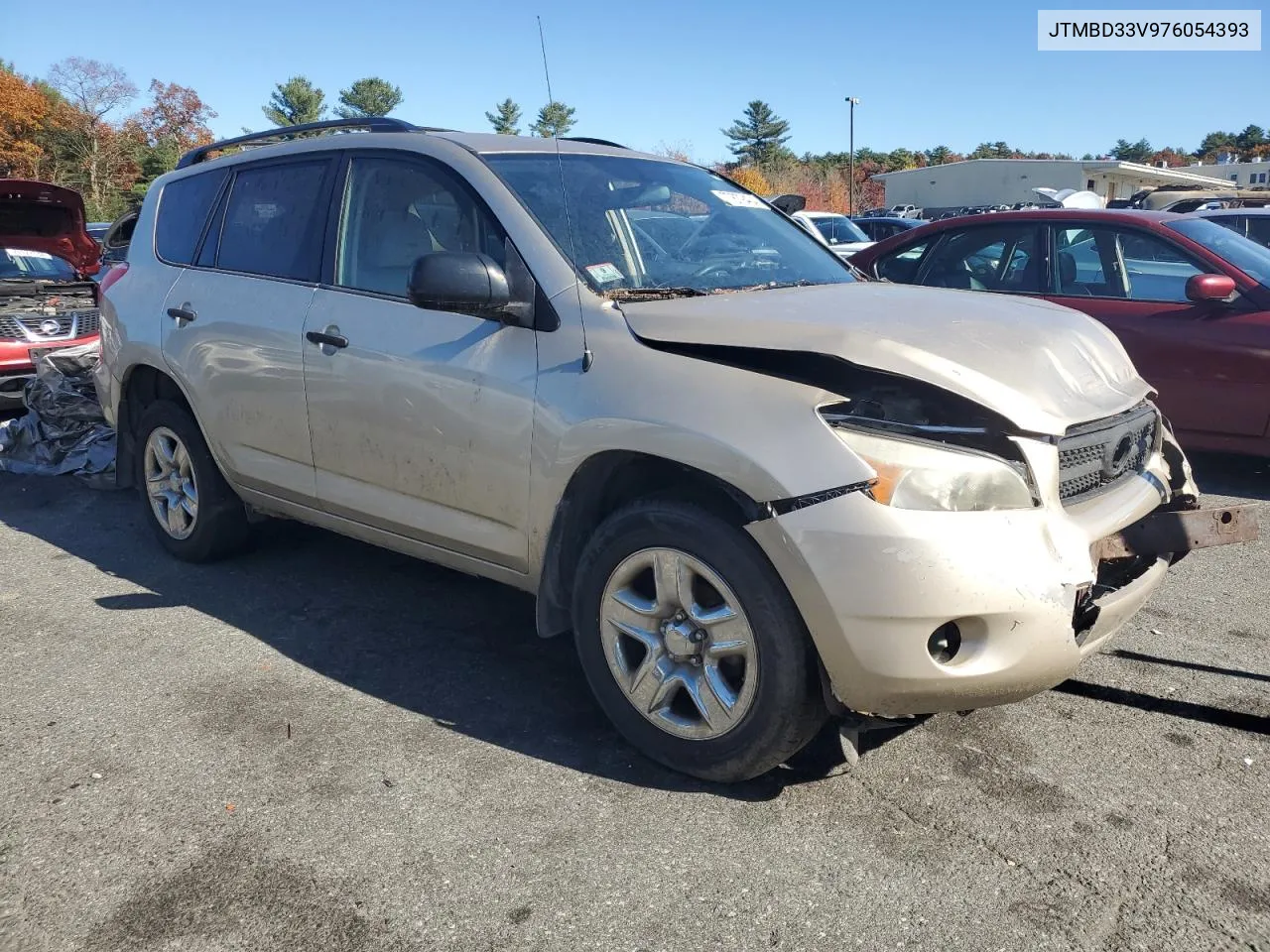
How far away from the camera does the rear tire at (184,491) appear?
484 cm

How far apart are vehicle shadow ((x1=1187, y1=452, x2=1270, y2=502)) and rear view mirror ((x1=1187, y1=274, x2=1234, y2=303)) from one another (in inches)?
43.5

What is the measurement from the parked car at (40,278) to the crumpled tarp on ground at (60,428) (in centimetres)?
38

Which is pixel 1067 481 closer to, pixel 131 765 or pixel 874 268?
pixel 131 765

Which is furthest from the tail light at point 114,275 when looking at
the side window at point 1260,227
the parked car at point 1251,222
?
the side window at point 1260,227

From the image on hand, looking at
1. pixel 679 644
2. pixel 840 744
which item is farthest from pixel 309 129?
pixel 840 744

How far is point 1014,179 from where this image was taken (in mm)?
60062

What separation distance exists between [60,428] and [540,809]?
598cm

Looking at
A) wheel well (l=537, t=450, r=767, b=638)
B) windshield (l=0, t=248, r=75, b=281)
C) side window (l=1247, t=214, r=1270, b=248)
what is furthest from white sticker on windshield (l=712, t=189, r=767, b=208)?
windshield (l=0, t=248, r=75, b=281)

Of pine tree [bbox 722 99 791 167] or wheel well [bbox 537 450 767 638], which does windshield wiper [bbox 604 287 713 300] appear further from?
pine tree [bbox 722 99 791 167]

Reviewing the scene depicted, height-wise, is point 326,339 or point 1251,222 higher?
point 1251,222

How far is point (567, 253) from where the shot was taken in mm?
3418

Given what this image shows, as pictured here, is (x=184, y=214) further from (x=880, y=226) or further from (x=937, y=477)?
(x=880, y=226)

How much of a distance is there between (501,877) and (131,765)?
134 cm

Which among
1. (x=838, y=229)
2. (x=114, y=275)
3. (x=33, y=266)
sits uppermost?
(x=838, y=229)
